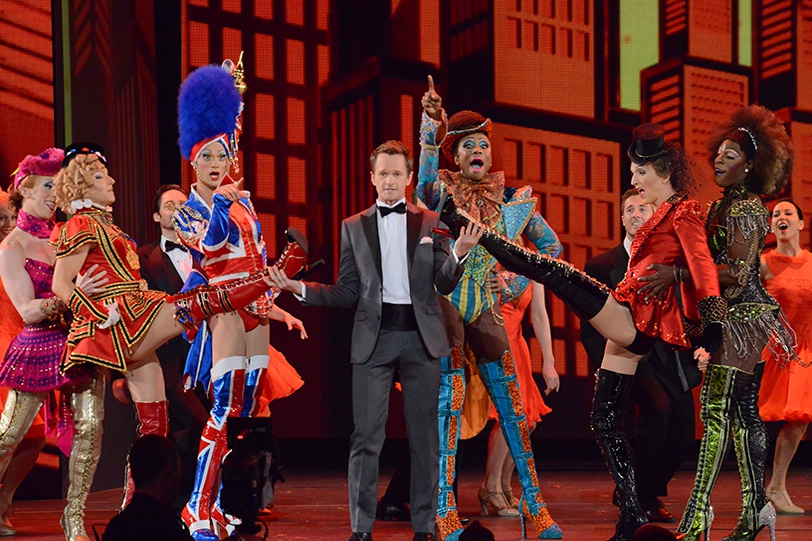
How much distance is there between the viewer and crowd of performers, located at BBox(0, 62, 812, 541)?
4.79 m

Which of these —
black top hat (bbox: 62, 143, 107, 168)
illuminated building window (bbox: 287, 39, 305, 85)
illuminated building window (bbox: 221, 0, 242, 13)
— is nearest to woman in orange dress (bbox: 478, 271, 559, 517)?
black top hat (bbox: 62, 143, 107, 168)

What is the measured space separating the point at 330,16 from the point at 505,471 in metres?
3.68

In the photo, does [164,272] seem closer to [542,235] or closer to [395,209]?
[395,209]

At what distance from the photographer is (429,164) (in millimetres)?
5285

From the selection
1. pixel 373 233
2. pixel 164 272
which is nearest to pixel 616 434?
pixel 373 233

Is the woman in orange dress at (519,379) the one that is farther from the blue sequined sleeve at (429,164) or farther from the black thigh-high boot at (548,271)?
the black thigh-high boot at (548,271)

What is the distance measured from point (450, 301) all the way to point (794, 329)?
260 cm

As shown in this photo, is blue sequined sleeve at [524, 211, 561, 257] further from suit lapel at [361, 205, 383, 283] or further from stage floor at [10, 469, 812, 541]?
stage floor at [10, 469, 812, 541]

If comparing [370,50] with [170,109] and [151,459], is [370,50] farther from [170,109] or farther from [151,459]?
[151,459]

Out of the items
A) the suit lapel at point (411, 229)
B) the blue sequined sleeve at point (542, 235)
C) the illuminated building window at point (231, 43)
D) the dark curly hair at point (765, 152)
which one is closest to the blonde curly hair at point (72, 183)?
the suit lapel at point (411, 229)

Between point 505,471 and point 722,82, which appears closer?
point 505,471

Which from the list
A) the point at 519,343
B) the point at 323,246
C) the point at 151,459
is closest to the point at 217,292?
the point at 151,459

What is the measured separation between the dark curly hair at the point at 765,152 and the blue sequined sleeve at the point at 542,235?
3.03 feet

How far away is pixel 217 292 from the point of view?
504 centimetres
